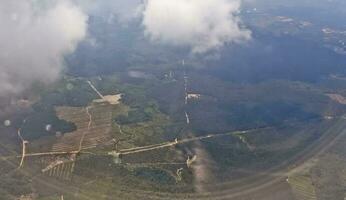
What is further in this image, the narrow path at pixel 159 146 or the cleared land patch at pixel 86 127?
the cleared land patch at pixel 86 127

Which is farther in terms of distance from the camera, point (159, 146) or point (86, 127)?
point (86, 127)

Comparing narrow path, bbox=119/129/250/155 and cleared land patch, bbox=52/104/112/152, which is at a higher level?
cleared land patch, bbox=52/104/112/152

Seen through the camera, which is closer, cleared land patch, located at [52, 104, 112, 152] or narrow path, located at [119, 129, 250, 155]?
narrow path, located at [119, 129, 250, 155]

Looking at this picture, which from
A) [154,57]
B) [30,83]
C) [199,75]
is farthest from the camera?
[154,57]

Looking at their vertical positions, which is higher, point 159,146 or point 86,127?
point 86,127

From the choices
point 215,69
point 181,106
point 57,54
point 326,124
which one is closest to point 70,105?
point 181,106

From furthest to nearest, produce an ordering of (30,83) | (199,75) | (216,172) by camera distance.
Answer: (199,75) < (30,83) < (216,172)

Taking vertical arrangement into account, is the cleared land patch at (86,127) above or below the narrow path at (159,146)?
above

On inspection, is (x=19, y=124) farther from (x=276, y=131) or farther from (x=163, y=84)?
(x=276, y=131)

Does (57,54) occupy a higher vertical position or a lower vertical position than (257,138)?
higher

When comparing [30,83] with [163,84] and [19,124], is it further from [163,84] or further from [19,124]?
[163,84]

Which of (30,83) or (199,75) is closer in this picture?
(30,83)
